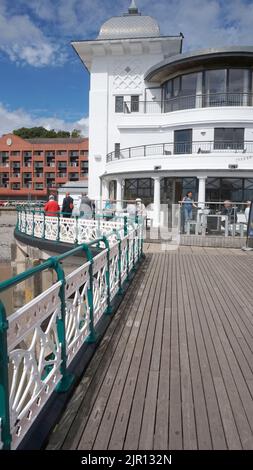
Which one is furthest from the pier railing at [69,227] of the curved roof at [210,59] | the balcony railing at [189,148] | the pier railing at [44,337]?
the curved roof at [210,59]

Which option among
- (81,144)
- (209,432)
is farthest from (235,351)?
(81,144)

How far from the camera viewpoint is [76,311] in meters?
3.71

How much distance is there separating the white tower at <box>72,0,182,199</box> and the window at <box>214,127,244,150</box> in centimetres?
704

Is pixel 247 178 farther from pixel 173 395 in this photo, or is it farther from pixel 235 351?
pixel 173 395

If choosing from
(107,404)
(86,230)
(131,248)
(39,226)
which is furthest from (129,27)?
(107,404)

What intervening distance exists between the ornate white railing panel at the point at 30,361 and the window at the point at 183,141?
18691 mm

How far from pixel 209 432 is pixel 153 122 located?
21.6m

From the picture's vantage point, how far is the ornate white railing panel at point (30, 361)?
2284mm

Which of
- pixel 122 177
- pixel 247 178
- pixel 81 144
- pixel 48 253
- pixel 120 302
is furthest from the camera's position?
pixel 81 144

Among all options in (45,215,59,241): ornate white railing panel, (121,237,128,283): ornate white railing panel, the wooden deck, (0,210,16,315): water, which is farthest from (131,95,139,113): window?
the wooden deck

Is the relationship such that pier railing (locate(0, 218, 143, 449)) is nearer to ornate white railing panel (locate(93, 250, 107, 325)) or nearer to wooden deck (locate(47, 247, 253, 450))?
ornate white railing panel (locate(93, 250, 107, 325))

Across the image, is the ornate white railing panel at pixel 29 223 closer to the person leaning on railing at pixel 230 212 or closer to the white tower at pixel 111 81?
the person leaning on railing at pixel 230 212

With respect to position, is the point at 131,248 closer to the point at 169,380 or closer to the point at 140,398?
the point at 169,380

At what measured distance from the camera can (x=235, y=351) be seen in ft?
13.2
